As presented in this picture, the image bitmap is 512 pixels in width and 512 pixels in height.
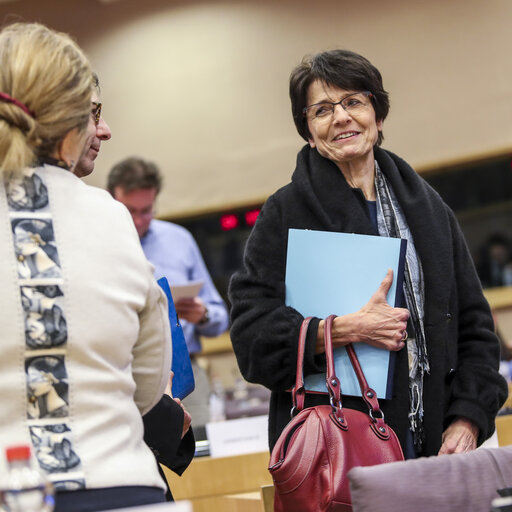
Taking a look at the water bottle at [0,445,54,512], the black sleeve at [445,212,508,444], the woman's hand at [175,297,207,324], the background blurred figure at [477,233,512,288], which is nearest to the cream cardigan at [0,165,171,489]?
the water bottle at [0,445,54,512]

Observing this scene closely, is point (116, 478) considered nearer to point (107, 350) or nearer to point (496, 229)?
point (107, 350)

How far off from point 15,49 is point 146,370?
602 mm

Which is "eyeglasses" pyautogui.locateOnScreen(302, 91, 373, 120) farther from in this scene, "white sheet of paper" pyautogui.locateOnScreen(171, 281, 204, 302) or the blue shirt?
the blue shirt

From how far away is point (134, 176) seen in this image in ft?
14.1

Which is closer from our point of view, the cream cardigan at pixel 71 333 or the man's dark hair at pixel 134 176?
the cream cardigan at pixel 71 333

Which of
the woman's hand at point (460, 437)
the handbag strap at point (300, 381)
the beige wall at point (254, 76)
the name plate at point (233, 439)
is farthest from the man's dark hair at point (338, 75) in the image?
the beige wall at point (254, 76)

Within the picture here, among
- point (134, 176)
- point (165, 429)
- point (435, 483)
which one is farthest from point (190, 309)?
point (435, 483)

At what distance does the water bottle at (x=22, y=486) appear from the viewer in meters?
1.20

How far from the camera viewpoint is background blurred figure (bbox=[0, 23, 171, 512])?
1371 millimetres

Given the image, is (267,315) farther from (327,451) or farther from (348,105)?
(348,105)

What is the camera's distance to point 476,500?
1618 millimetres

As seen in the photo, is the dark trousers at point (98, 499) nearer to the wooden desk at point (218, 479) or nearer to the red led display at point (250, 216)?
the wooden desk at point (218, 479)

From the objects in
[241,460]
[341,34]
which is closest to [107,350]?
[241,460]

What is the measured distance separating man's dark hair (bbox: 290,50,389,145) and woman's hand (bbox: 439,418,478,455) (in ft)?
2.73
